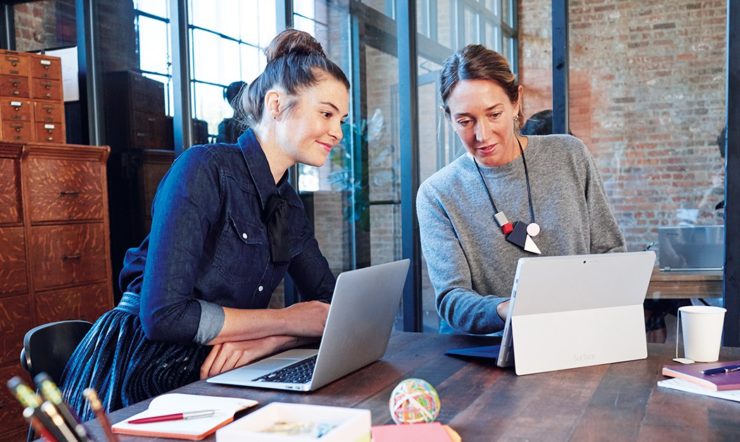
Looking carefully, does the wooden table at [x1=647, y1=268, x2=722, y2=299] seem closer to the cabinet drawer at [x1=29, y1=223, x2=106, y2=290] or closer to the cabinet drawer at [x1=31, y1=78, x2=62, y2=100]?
the cabinet drawer at [x1=29, y1=223, x2=106, y2=290]

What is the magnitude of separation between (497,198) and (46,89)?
2923 millimetres

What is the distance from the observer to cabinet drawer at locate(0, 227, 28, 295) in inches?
134

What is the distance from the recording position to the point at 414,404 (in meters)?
1.08

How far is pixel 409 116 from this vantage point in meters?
3.39

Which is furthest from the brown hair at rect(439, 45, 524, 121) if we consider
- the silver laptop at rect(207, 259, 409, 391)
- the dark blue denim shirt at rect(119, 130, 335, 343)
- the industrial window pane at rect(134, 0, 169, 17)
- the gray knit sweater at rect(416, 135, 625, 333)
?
the industrial window pane at rect(134, 0, 169, 17)

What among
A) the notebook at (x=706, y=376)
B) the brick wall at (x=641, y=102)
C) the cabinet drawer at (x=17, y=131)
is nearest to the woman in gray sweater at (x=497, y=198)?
the notebook at (x=706, y=376)

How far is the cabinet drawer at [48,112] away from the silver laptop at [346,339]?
9.43ft

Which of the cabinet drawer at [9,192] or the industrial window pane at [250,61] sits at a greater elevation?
the industrial window pane at [250,61]

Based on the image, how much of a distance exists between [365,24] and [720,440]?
123 inches

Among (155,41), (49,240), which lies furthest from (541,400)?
(155,41)

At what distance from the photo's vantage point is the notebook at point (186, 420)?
110cm

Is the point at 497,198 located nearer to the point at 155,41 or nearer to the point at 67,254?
the point at 67,254

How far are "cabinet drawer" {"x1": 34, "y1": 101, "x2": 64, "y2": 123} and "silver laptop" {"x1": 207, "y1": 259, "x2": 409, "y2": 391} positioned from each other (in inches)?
113

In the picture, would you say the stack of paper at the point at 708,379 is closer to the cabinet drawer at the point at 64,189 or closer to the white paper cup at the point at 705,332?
the white paper cup at the point at 705,332
